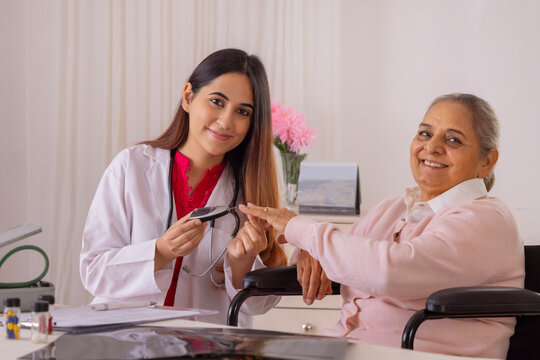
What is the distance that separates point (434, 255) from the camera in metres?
1.54

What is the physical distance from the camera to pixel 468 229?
1561 mm

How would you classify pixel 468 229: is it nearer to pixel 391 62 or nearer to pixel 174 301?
pixel 174 301

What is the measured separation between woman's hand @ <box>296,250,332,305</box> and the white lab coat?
0.24 m

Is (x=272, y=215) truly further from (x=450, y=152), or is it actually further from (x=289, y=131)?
(x=289, y=131)

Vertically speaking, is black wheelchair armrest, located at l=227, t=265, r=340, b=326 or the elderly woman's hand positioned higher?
the elderly woman's hand

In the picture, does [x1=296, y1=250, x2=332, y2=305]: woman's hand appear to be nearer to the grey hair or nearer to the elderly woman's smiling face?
the elderly woman's smiling face

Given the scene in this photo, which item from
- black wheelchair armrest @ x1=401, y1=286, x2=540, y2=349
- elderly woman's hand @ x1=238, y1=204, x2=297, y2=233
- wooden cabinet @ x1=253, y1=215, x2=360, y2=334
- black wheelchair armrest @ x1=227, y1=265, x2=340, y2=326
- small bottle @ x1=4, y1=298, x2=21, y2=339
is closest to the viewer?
small bottle @ x1=4, y1=298, x2=21, y2=339

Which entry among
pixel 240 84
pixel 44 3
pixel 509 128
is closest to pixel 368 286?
pixel 240 84

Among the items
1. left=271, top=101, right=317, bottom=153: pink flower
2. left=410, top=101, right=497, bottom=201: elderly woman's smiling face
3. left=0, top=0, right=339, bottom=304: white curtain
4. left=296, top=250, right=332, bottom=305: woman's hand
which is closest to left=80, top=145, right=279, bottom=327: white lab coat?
left=296, top=250, right=332, bottom=305: woman's hand

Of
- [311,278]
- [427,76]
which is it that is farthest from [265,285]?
[427,76]

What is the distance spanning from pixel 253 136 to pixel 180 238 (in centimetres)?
49

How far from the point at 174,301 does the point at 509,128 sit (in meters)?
1.60

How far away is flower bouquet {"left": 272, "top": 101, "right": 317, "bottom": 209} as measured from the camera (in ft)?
10.6

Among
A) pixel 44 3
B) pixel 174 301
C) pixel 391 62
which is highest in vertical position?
pixel 44 3
